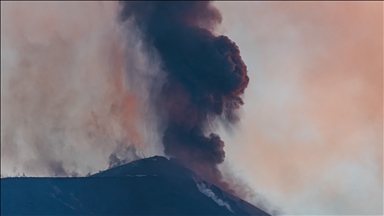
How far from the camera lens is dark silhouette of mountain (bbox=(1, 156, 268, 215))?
19.4 metres

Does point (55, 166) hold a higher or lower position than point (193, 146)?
lower

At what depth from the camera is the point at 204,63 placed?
17.6 meters

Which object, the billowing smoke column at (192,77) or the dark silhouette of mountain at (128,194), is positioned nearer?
the billowing smoke column at (192,77)

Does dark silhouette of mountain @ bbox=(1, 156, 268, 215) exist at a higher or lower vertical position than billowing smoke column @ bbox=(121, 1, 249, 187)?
lower

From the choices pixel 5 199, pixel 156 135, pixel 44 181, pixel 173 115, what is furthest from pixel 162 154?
pixel 5 199

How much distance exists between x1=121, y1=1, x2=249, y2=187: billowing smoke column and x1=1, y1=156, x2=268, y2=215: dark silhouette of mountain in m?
1.46

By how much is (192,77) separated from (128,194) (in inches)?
336

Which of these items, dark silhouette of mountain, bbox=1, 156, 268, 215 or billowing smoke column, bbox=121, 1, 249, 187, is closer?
billowing smoke column, bbox=121, 1, 249, 187

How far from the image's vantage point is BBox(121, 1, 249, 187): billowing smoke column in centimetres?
1689

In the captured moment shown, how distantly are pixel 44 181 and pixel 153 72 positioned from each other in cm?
932

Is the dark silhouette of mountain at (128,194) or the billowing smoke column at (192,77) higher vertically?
the billowing smoke column at (192,77)

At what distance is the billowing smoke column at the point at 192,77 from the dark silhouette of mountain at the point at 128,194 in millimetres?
1456

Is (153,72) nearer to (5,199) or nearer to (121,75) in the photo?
(121,75)

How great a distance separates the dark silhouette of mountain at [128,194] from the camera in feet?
63.6
